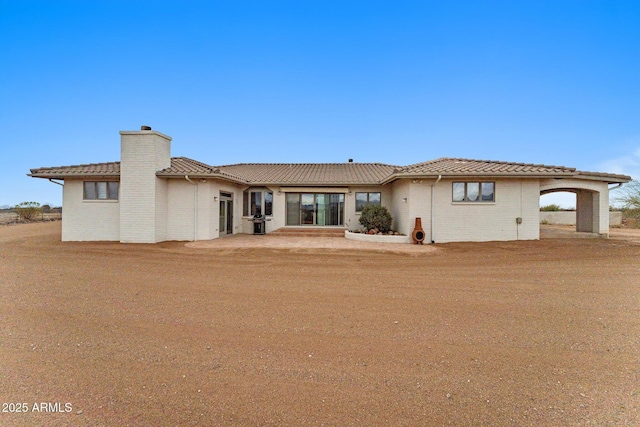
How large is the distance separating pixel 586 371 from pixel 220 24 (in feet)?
52.1

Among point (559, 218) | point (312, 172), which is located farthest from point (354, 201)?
point (559, 218)

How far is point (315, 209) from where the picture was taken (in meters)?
18.3

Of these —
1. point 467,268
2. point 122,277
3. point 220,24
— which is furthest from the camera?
point 220,24

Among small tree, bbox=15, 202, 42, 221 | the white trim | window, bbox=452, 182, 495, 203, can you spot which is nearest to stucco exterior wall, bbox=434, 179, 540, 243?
window, bbox=452, 182, 495, 203

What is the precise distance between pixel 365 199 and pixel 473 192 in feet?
19.6

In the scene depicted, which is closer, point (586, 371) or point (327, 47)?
point (586, 371)

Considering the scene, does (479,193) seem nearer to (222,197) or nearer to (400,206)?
(400,206)

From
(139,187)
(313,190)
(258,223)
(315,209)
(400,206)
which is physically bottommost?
(258,223)

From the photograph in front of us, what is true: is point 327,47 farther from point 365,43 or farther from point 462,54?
point 462,54

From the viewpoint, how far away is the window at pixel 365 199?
17969 millimetres

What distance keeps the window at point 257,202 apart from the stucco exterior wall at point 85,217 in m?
6.49

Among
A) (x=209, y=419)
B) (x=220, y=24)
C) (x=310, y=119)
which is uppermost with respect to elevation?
(x=220, y=24)

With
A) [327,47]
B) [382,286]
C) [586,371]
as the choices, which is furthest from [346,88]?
[586,371]

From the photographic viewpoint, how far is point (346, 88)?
18.0 metres
